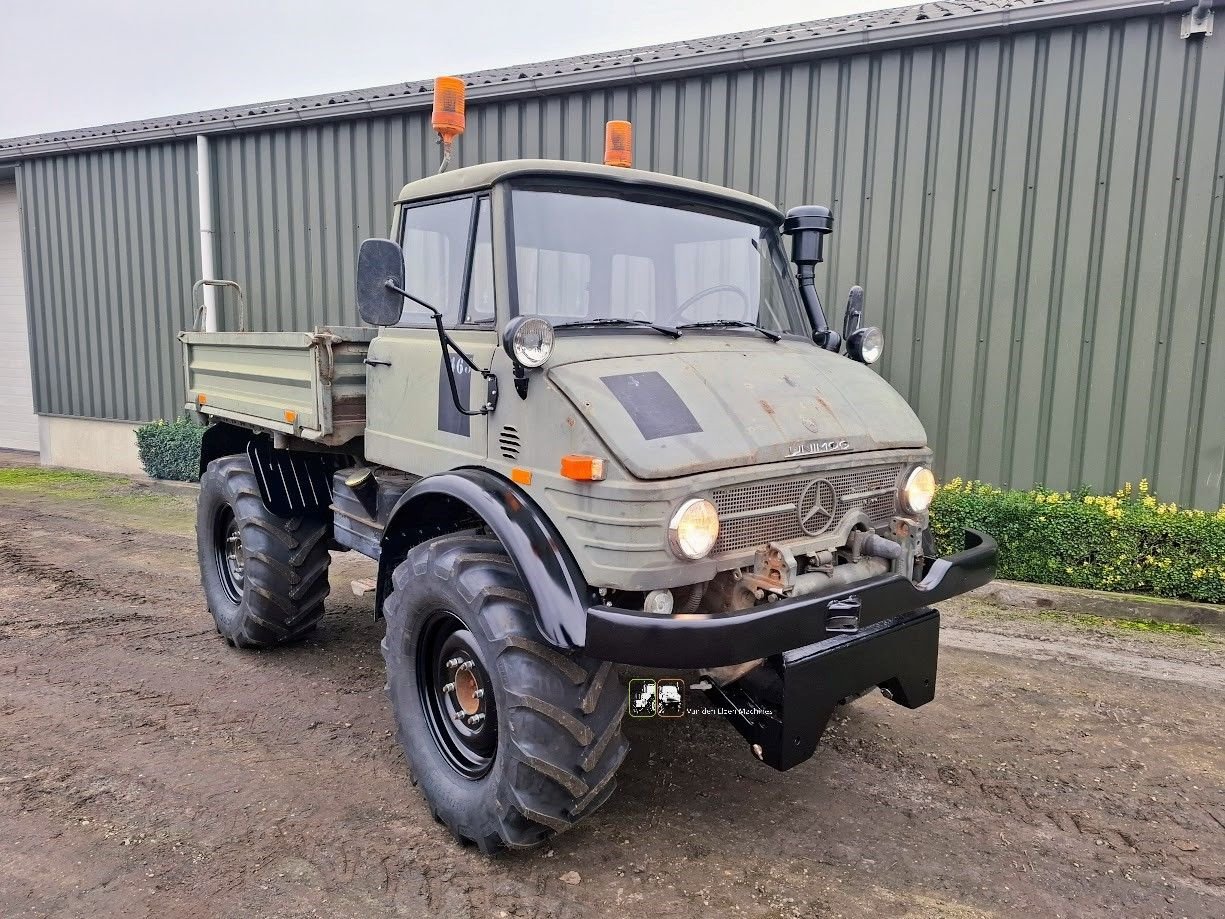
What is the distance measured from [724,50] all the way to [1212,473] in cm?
510

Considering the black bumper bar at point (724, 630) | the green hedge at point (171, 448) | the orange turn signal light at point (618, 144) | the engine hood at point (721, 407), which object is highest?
the orange turn signal light at point (618, 144)

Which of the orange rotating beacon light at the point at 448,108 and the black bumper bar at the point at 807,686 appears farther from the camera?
the orange rotating beacon light at the point at 448,108

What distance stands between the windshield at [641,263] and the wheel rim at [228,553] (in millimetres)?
2951

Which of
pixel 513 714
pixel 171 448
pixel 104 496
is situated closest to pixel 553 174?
pixel 513 714

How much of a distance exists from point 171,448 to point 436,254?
8365mm

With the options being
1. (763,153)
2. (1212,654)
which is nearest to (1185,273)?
(1212,654)

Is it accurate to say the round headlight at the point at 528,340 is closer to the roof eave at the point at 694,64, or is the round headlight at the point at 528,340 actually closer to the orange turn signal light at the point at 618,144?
the orange turn signal light at the point at 618,144

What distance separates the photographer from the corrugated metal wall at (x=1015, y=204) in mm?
6293

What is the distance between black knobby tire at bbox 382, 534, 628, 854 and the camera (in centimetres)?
276

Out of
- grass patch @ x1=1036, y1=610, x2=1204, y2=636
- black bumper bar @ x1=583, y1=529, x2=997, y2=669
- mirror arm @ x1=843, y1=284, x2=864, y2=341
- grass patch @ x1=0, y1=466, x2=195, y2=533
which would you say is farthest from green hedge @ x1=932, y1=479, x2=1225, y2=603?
grass patch @ x1=0, y1=466, x2=195, y2=533

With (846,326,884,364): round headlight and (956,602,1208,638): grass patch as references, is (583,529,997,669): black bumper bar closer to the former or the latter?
(846,326,884,364): round headlight

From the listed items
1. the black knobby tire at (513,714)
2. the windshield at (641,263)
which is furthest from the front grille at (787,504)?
the windshield at (641,263)

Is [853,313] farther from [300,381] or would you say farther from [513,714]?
[300,381]

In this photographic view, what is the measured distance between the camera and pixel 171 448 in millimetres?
10641
